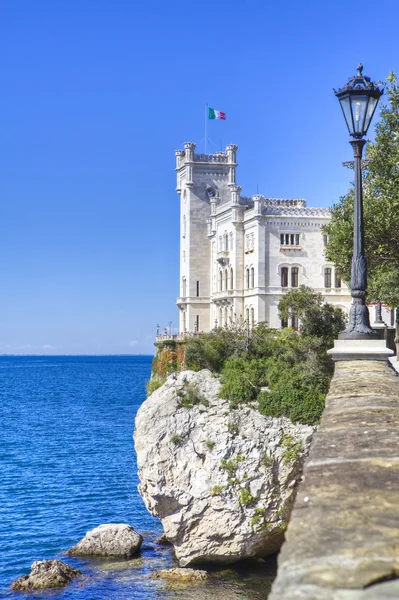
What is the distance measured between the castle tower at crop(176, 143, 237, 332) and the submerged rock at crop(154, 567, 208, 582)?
49.0 metres

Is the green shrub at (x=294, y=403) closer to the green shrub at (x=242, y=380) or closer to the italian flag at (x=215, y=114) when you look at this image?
the green shrub at (x=242, y=380)

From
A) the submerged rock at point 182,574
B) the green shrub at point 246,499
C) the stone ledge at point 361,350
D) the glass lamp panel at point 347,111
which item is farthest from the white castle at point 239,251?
the stone ledge at point 361,350

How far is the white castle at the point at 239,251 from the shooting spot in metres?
65.5

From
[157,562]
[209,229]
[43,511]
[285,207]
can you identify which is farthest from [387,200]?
[209,229]

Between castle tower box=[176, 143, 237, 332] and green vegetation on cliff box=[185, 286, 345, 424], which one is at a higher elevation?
castle tower box=[176, 143, 237, 332]

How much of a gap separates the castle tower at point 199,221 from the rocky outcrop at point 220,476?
45.0m

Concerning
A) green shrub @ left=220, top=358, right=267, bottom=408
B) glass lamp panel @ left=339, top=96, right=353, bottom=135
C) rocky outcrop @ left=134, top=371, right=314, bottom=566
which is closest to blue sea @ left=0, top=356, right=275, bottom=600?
rocky outcrop @ left=134, top=371, right=314, bottom=566

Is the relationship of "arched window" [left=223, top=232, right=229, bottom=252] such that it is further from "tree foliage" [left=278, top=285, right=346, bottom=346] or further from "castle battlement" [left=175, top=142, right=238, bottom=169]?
"tree foliage" [left=278, top=285, right=346, bottom=346]

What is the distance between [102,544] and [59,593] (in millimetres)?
4990

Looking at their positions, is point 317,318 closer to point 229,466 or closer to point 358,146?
point 229,466

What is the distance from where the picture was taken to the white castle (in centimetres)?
6550

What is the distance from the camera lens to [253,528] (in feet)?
98.3

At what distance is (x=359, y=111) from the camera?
1408cm

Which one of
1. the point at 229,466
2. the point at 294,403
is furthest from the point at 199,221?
the point at 229,466
